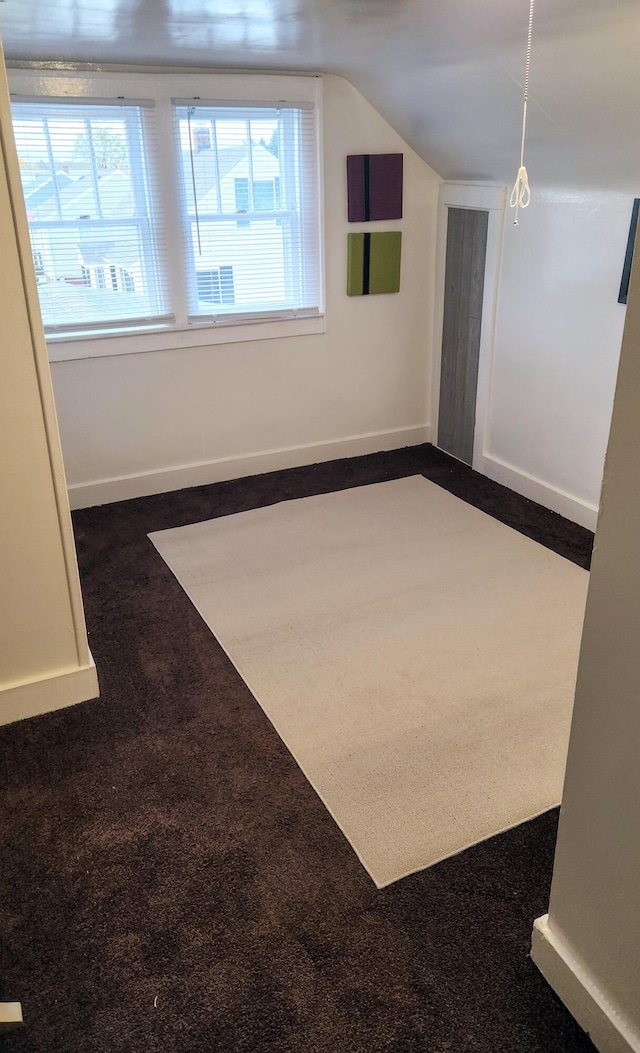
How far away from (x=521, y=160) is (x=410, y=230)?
114cm

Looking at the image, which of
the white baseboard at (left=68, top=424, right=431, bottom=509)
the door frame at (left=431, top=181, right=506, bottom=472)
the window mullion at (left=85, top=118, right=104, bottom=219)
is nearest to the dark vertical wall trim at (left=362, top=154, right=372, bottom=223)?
the door frame at (left=431, top=181, right=506, bottom=472)

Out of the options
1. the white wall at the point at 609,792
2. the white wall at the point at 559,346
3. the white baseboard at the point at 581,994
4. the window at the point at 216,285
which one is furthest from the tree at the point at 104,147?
the white baseboard at the point at 581,994

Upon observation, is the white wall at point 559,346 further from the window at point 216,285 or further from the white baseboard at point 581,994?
the white baseboard at point 581,994

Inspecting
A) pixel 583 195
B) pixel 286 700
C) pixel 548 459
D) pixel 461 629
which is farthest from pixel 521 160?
pixel 286 700

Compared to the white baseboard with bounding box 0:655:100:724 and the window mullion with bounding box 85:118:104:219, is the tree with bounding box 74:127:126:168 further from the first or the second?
the white baseboard with bounding box 0:655:100:724

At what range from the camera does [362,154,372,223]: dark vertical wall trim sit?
4.01m

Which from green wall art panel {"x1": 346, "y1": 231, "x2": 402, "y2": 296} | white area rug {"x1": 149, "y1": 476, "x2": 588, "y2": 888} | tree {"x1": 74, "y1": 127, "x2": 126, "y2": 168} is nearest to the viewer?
white area rug {"x1": 149, "y1": 476, "x2": 588, "y2": 888}

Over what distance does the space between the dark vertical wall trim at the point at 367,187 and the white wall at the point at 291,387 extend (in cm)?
7

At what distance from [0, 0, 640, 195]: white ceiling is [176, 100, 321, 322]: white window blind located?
0.26 meters

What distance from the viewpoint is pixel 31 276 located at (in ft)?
6.63

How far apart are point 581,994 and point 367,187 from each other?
12.1 ft

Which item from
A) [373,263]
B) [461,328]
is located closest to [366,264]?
[373,263]

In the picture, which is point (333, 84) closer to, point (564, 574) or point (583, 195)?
point (583, 195)

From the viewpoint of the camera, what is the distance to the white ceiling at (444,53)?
7.72 feet
